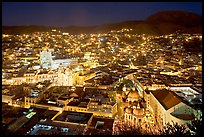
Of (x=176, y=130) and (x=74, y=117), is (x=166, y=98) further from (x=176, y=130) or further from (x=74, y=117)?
(x=176, y=130)

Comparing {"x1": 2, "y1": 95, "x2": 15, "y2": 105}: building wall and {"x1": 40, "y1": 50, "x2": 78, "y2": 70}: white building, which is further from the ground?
{"x1": 40, "y1": 50, "x2": 78, "y2": 70}: white building

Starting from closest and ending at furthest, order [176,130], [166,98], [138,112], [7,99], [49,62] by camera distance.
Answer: [176,130]
[138,112]
[166,98]
[7,99]
[49,62]

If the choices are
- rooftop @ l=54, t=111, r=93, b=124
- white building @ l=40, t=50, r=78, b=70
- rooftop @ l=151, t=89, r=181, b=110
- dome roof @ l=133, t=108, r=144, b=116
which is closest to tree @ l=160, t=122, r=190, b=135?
rooftop @ l=54, t=111, r=93, b=124

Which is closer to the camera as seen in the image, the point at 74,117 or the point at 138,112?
the point at 74,117

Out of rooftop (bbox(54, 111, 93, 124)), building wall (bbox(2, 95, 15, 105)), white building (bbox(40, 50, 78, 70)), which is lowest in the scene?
rooftop (bbox(54, 111, 93, 124))

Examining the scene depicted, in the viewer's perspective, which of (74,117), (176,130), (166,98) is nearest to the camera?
(176,130)

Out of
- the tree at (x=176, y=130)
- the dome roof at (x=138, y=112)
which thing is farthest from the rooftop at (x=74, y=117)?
the tree at (x=176, y=130)

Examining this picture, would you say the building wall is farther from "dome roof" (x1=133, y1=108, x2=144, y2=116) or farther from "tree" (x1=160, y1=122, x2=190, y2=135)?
"tree" (x1=160, y1=122, x2=190, y2=135)

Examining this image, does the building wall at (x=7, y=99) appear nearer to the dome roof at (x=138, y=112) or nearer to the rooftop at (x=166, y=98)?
the dome roof at (x=138, y=112)

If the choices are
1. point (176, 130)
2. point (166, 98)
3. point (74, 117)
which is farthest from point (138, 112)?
point (176, 130)

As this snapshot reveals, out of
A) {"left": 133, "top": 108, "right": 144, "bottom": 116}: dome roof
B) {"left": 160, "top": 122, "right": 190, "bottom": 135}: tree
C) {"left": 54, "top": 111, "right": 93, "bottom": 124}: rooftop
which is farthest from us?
{"left": 133, "top": 108, "right": 144, "bottom": 116}: dome roof

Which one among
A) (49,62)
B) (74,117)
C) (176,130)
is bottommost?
(74,117)

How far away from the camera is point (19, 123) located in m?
5.29

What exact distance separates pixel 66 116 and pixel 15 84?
15.3 ft
